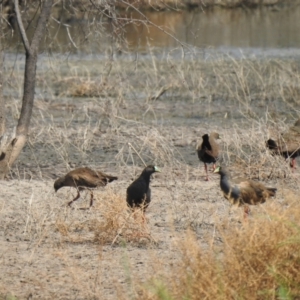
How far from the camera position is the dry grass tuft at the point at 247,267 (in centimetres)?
588

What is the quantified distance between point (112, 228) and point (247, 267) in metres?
2.53

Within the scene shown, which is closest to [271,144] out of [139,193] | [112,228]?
[139,193]

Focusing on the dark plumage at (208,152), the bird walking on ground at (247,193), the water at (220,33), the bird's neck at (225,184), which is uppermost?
the bird walking on ground at (247,193)

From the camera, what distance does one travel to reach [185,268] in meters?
Answer: 6.03

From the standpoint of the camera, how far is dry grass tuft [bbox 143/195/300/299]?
5.88 metres

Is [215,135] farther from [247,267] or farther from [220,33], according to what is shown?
[220,33]

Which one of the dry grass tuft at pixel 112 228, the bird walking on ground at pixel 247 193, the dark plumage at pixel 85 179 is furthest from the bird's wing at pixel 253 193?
the dark plumage at pixel 85 179

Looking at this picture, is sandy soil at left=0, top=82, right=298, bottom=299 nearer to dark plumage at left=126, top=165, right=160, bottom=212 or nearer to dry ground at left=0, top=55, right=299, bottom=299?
dry ground at left=0, top=55, right=299, bottom=299

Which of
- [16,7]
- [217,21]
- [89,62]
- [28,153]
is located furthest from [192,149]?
[217,21]

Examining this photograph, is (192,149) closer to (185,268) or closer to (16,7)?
(16,7)

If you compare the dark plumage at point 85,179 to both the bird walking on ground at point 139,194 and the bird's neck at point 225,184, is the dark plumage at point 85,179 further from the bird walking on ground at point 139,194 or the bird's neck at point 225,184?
the bird's neck at point 225,184

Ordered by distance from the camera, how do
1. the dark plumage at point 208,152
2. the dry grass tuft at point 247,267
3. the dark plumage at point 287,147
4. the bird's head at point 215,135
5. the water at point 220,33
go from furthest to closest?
the water at point 220,33 < the bird's head at point 215,135 < the dark plumage at point 208,152 < the dark plumage at point 287,147 < the dry grass tuft at point 247,267

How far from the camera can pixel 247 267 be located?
6.04 meters

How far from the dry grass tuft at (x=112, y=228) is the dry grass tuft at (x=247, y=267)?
2.01 m
